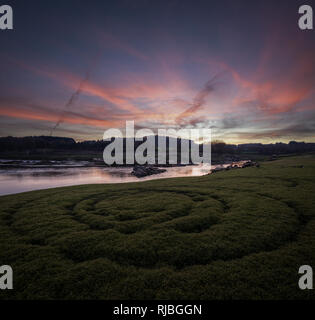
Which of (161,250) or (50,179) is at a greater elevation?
(161,250)

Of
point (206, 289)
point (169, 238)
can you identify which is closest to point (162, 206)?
point (169, 238)

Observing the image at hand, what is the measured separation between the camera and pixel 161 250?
310 inches

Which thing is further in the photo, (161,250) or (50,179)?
(50,179)

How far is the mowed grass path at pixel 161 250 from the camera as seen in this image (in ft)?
18.9

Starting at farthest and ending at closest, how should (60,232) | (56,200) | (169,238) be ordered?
(56,200)
(60,232)
(169,238)

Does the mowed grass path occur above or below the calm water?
above

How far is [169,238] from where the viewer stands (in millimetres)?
8820

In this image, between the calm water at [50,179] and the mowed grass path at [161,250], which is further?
the calm water at [50,179]

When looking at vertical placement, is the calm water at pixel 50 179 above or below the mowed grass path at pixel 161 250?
below

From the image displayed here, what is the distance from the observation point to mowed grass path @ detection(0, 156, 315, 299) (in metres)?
5.77

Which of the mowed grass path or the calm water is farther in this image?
the calm water
